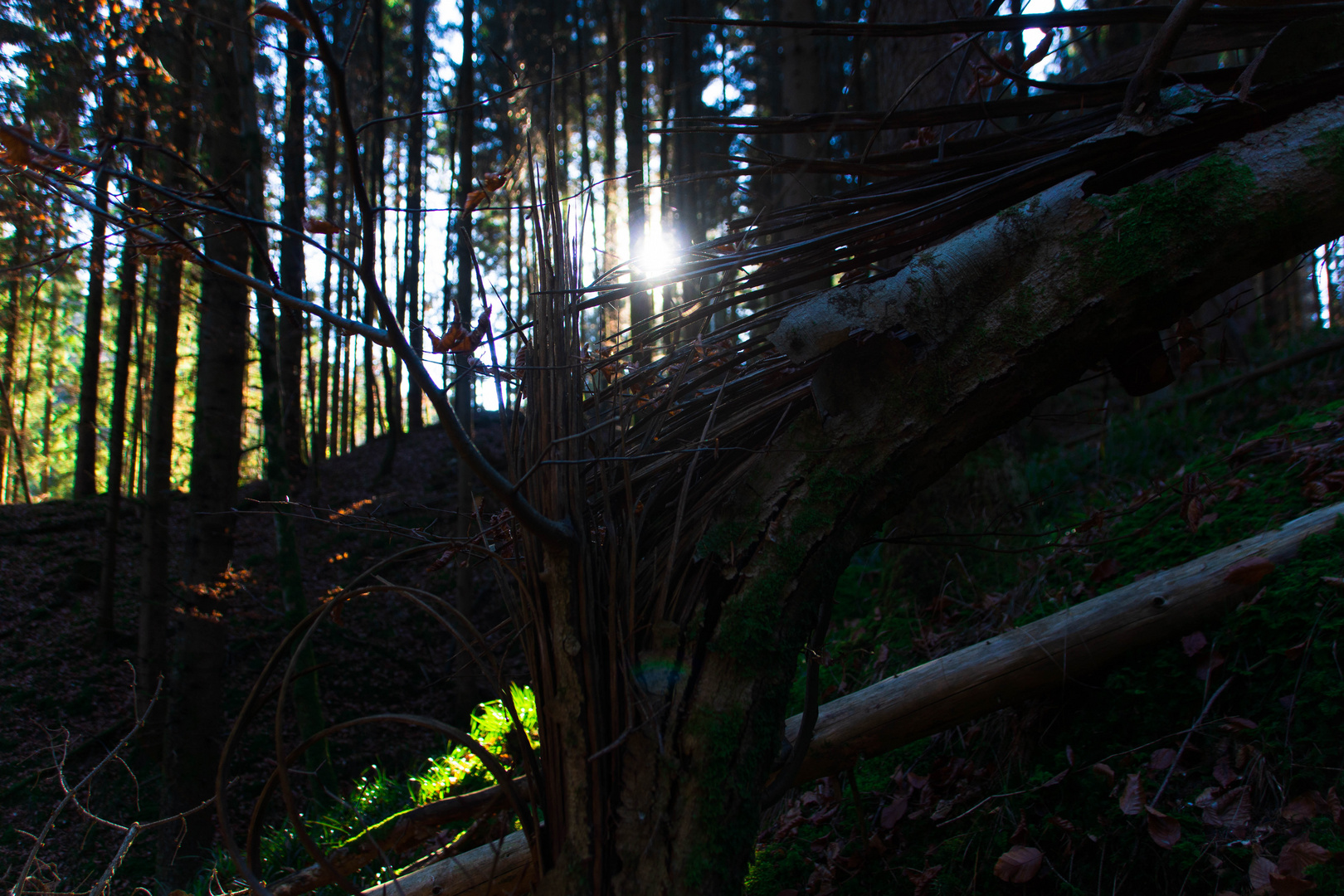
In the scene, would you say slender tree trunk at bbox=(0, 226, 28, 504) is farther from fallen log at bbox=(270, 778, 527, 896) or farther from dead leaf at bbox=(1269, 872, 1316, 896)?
dead leaf at bbox=(1269, 872, 1316, 896)

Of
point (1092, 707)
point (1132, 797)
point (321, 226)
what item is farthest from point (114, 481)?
point (1132, 797)

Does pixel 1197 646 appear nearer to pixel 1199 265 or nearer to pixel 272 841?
pixel 1199 265

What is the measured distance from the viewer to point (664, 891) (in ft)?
4.75

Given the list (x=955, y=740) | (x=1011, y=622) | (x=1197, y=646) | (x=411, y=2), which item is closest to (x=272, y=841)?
(x=955, y=740)

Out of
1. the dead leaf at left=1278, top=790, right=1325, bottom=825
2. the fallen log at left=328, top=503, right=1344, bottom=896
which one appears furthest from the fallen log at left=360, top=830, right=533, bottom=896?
the dead leaf at left=1278, top=790, right=1325, bottom=825

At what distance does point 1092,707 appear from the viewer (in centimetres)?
237

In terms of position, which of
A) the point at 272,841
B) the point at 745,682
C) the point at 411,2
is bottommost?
the point at 272,841

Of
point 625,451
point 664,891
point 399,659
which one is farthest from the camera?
point 399,659

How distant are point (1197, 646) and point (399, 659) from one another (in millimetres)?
9164

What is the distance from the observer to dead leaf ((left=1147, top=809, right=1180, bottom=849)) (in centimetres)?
185

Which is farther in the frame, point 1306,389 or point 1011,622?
point 1306,389

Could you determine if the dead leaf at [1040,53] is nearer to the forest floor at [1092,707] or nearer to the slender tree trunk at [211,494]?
the forest floor at [1092,707]

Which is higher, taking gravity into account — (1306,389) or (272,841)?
(1306,389)

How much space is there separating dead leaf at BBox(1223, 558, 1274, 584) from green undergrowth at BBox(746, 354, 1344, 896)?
2.2 inches
